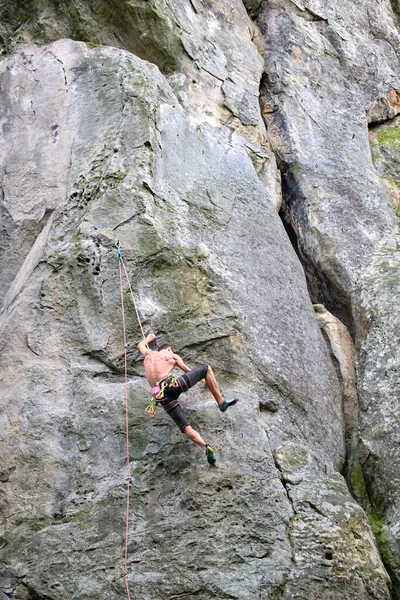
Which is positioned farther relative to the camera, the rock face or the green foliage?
the green foliage

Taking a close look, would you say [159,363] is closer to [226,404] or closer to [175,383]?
[175,383]

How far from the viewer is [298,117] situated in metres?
13.8

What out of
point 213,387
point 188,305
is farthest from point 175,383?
point 188,305

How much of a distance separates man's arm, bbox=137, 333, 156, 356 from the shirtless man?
0.19ft

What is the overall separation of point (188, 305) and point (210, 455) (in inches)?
88.2

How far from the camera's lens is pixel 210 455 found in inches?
324

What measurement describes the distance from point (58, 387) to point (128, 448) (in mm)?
1198

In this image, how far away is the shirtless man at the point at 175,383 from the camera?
8.26 m

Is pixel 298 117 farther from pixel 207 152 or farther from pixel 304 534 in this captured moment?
pixel 304 534

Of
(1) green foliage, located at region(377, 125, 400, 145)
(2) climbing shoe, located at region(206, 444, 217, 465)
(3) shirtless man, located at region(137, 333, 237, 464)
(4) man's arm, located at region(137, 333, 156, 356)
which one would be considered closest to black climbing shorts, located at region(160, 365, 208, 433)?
(3) shirtless man, located at region(137, 333, 237, 464)

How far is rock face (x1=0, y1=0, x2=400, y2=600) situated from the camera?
793cm

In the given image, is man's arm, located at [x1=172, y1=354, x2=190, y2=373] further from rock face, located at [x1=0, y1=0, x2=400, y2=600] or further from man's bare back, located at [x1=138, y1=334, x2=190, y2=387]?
rock face, located at [x1=0, y1=0, x2=400, y2=600]

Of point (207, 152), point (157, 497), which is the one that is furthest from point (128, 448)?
point (207, 152)

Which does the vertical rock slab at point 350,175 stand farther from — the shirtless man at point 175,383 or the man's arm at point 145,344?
the man's arm at point 145,344
